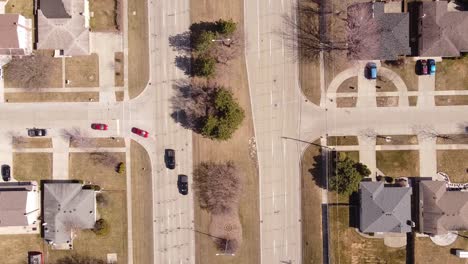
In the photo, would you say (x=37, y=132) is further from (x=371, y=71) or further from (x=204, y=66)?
(x=371, y=71)

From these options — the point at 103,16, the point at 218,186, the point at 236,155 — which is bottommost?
the point at 218,186

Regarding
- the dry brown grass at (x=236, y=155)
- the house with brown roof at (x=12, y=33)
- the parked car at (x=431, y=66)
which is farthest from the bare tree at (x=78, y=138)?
the parked car at (x=431, y=66)

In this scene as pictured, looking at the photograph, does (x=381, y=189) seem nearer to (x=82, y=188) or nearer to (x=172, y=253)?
(x=172, y=253)

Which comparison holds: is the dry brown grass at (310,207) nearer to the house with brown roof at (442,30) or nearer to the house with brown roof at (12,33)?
the house with brown roof at (442,30)

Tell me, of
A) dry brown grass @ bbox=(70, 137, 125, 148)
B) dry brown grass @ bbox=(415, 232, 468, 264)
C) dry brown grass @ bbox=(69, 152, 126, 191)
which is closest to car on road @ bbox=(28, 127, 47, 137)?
dry brown grass @ bbox=(70, 137, 125, 148)

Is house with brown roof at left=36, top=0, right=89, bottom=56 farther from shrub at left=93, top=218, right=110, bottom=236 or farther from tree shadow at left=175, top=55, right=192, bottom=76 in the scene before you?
shrub at left=93, top=218, right=110, bottom=236

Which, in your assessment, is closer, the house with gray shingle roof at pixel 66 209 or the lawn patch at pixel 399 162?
the house with gray shingle roof at pixel 66 209

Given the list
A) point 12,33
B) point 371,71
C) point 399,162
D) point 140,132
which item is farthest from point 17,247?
point 371,71
